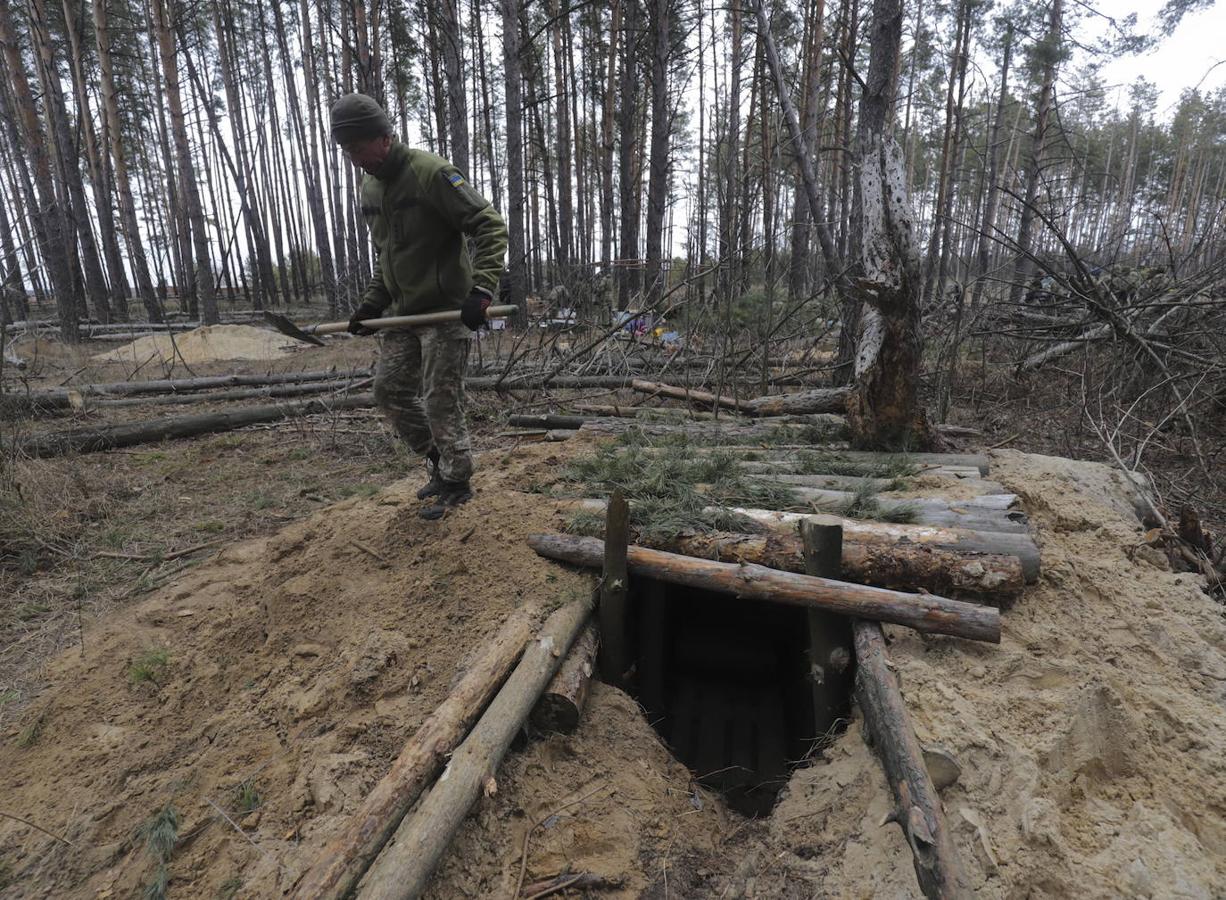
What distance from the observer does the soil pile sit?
1.85m

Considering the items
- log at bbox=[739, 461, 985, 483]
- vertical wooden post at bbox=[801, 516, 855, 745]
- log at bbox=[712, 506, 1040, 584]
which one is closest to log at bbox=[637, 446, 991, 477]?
log at bbox=[739, 461, 985, 483]

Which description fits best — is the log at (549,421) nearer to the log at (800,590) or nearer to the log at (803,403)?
the log at (803,403)

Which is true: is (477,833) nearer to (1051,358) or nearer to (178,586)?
(178,586)

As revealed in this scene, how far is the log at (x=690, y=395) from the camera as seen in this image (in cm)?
575

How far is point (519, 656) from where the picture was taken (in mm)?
2611

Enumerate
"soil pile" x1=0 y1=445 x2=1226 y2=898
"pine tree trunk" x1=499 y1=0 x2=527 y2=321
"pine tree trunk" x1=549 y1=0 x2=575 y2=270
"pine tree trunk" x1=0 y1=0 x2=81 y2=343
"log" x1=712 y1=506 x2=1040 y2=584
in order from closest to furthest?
"soil pile" x1=0 y1=445 x2=1226 y2=898, "log" x1=712 y1=506 x2=1040 y2=584, "pine tree trunk" x1=499 y1=0 x2=527 y2=321, "pine tree trunk" x1=0 y1=0 x2=81 y2=343, "pine tree trunk" x1=549 y1=0 x2=575 y2=270

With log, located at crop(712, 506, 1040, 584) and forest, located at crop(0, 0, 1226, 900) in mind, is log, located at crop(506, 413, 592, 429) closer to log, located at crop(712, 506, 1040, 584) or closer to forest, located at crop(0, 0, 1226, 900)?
forest, located at crop(0, 0, 1226, 900)

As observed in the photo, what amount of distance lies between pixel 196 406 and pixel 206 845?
7369mm

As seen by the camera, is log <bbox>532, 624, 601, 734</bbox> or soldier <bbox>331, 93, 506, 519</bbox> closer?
log <bbox>532, 624, 601, 734</bbox>

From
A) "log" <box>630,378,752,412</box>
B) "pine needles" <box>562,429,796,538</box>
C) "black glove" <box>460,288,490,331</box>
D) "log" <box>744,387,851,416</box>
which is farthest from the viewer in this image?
"log" <box>630,378,752,412</box>

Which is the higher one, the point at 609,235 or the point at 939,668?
the point at 609,235

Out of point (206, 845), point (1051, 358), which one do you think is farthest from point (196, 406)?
point (1051, 358)

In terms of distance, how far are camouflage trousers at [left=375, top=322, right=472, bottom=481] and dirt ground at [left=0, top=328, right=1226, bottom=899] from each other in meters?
0.53

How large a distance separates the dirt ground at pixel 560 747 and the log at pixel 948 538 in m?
0.15
